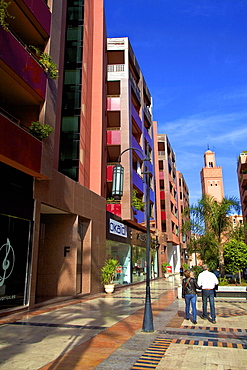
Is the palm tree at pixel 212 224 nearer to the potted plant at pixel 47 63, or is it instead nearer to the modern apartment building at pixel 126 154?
the modern apartment building at pixel 126 154

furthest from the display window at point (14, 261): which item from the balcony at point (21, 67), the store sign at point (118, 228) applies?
the store sign at point (118, 228)

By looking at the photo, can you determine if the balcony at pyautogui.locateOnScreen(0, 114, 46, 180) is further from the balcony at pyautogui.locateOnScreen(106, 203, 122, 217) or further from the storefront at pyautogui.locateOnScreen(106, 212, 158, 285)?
the balcony at pyautogui.locateOnScreen(106, 203, 122, 217)

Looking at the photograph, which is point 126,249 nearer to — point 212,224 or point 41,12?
point 212,224

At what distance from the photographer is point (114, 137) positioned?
27.6 m

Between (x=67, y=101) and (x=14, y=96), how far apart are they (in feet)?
22.2

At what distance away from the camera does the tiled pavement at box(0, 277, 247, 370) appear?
580 cm

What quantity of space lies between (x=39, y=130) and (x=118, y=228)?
45.1 ft

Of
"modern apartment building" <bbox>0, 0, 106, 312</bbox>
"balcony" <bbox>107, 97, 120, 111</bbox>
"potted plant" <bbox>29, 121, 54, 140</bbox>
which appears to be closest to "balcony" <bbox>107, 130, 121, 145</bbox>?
"balcony" <bbox>107, 97, 120, 111</bbox>

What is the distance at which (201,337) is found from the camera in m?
7.89

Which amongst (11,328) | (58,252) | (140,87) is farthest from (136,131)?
(11,328)

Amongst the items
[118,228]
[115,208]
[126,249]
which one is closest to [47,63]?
[115,208]

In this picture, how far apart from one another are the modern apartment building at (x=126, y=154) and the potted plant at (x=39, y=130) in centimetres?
1099

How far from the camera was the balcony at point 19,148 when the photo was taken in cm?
1034

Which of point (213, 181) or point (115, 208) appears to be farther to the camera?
point (213, 181)
